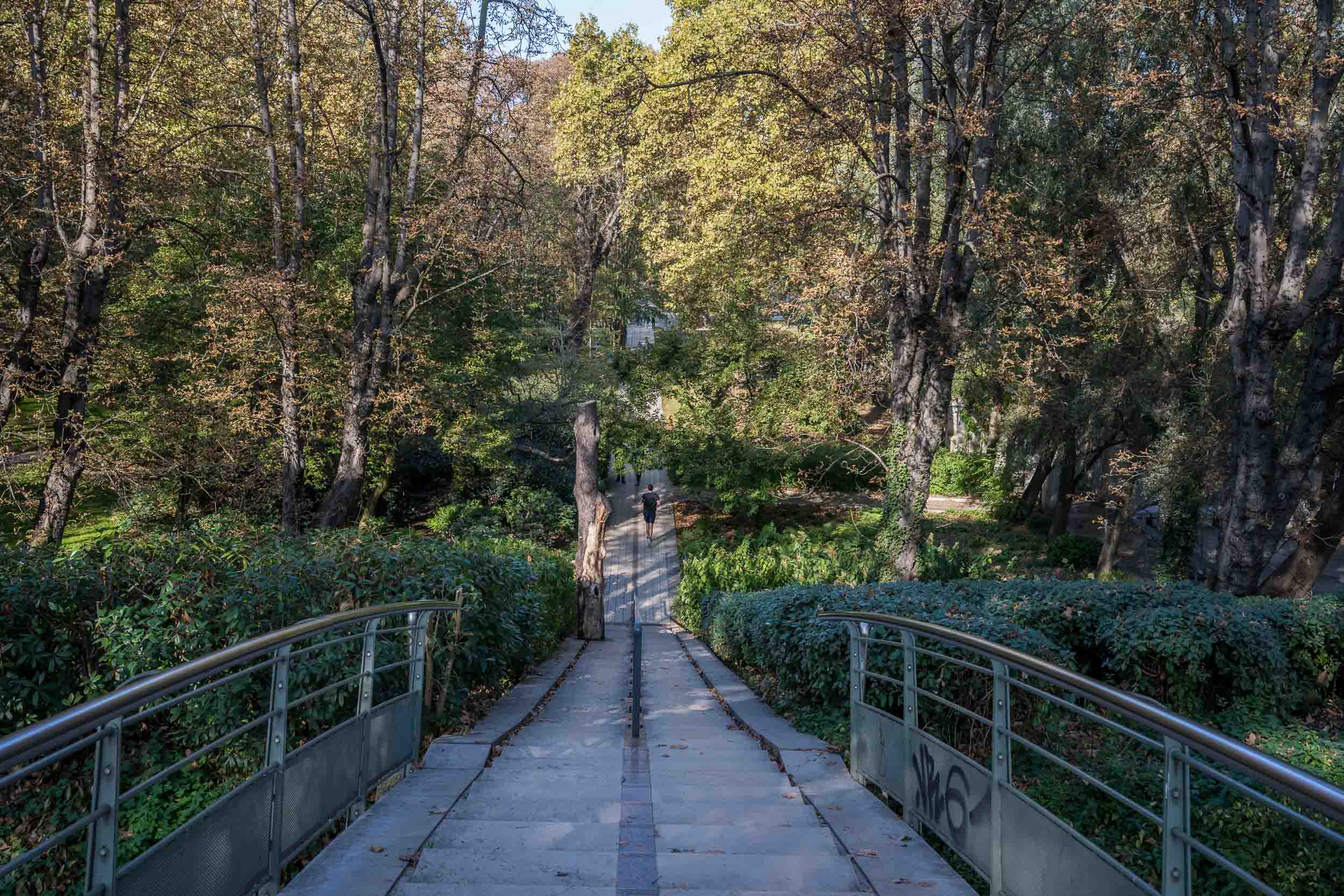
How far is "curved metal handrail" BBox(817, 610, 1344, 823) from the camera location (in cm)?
207

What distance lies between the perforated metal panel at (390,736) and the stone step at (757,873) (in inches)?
70.7

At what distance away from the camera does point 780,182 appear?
21.2 metres

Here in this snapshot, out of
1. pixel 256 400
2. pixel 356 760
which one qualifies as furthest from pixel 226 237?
pixel 356 760

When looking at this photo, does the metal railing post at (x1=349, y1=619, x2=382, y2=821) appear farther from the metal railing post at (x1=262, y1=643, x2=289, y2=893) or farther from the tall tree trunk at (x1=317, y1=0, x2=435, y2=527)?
the tall tree trunk at (x1=317, y1=0, x2=435, y2=527)

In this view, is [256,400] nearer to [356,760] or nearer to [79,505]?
[79,505]

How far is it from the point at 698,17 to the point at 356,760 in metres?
24.9

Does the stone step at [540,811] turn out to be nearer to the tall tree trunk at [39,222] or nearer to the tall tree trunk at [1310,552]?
the tall tree trunk at [39,222]

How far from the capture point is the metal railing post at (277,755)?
12.0ft

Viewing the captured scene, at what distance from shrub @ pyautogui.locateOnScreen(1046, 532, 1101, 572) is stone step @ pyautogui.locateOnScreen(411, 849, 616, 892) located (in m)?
22.7

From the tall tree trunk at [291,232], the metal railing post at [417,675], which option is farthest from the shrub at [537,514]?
the metal railing post at [417,675]

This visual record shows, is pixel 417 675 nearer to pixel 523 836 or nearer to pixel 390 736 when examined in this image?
pixel 390 736

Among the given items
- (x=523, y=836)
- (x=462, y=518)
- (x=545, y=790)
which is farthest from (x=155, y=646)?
(x=462, y=518)

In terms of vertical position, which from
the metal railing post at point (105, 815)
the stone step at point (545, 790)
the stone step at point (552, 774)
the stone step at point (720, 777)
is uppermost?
the metal railing post at point (105, 815)

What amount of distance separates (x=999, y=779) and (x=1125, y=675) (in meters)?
5.66
